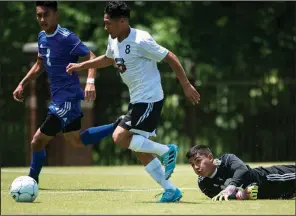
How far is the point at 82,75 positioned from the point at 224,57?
4.56m

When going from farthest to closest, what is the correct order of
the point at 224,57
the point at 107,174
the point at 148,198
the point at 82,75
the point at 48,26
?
1. the point at 224,57
2. the point at 82,75
3. the point at 107,174
4. the point at 48,26
5. the point at 148,198

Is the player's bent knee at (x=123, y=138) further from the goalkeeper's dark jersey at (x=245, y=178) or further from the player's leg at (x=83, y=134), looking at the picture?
the player's leg at (x=83, y=134)

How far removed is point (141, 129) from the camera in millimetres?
8711

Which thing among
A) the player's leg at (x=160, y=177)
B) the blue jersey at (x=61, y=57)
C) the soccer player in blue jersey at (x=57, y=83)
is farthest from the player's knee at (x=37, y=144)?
the player's leg at (x=160, y=177)

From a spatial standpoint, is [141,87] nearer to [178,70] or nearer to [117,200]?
[178,70]

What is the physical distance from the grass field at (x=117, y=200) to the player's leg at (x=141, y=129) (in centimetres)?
50

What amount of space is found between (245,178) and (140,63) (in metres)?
1.51

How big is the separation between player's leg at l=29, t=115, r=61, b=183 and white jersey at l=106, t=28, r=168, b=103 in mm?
1766

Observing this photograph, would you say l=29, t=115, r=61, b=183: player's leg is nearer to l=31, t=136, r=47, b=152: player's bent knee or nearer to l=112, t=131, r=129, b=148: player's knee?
l=31, t=136, r=47, b=152: player's bent knee

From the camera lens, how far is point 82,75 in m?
17.6

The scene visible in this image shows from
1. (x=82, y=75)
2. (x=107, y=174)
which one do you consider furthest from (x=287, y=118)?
(x=107, y=174)

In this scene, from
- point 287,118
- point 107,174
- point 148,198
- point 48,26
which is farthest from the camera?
point 287,118

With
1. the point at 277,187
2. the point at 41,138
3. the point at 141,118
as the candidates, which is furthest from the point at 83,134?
the point at 277,187

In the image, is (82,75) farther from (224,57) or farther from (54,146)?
(224,57)
